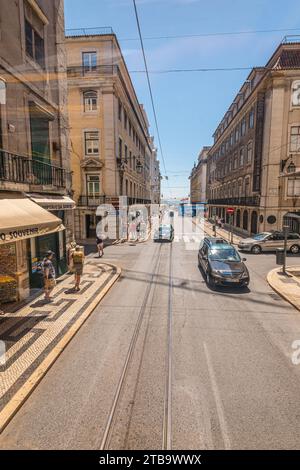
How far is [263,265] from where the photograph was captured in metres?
15.4

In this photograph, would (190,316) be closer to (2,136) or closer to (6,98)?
(2,136)

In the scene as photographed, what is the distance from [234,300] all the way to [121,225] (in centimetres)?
1790

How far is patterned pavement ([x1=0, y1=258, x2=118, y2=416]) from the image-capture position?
5.35 m

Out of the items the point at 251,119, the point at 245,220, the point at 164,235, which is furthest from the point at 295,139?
the point at 164,235

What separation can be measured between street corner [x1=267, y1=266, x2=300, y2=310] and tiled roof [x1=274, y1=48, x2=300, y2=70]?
65.3 feet

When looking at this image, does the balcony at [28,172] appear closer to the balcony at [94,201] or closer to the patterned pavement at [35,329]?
the patterned pavement at [35,329]

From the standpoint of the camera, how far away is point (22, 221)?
763cm

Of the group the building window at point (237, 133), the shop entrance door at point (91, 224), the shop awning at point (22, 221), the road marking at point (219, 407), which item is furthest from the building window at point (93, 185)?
the building window at point (237, 133)

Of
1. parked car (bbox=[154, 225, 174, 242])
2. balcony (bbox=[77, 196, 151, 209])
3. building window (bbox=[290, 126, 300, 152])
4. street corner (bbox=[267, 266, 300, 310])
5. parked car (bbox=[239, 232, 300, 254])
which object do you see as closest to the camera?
street corner (bbox=[267, 266, 300, 310])

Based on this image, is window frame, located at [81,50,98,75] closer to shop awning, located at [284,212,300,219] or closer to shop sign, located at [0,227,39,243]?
shop sign, located at [0,227,39,243]

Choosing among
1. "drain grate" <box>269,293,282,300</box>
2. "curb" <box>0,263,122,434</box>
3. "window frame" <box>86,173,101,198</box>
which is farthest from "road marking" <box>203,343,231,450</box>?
"window frame" <box>86,173,101,198</box>

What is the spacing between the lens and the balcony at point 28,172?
28.0 feet
